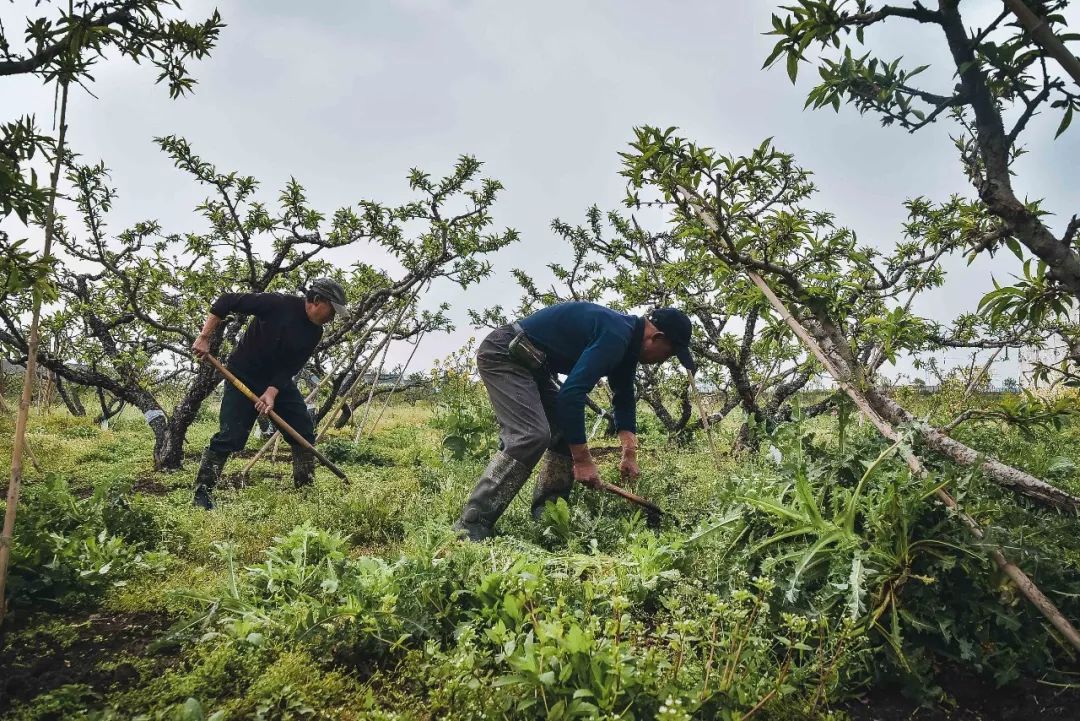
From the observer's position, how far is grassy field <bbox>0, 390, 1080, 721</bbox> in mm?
1847

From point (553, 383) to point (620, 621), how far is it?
299 cm

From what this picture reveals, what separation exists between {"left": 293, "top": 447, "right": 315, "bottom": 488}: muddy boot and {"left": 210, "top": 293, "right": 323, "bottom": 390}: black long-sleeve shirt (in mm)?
770

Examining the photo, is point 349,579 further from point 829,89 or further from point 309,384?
point 309,384

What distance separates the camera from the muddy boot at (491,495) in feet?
12.8

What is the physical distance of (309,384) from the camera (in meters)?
15.0

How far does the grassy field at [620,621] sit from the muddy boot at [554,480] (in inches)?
49.3

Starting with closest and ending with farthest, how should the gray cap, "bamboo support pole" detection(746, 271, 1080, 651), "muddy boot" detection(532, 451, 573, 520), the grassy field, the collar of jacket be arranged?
the grassy field, "bamboo support pole" detection(746, 271, 1080, 651), the collar of jacket, "muddy boot" detection(532, 451, 573, 520), the gray cap

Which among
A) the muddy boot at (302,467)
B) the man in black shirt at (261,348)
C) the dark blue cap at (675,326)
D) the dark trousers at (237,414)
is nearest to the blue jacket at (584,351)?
the dark blue cap at (675,326)

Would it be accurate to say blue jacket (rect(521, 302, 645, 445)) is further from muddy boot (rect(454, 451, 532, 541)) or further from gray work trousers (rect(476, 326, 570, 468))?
muddy boot (rect(454, 451, 532, 541))

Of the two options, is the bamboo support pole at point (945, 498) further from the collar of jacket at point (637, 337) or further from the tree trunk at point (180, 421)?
the tree trunk at point (180, 421)

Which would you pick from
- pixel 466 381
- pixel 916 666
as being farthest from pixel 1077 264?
pixel 466 381

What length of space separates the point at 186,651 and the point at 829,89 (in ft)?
10.8

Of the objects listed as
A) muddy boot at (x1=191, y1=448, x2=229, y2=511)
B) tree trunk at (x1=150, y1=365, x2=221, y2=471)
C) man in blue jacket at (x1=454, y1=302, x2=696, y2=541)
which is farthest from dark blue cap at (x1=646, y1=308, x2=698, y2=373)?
tree trunk at (x1=150, y1=365, x2=221, y2=471)

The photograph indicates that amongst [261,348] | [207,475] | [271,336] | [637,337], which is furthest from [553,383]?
[207,475]
